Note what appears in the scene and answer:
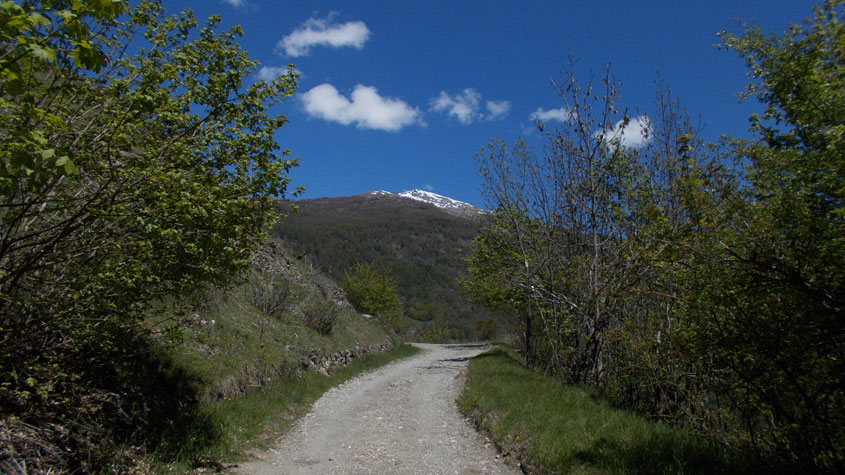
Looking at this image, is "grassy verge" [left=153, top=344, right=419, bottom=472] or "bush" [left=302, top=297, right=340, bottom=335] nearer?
"grassy verge" [left=153, top=344, right=419, bottom=472]

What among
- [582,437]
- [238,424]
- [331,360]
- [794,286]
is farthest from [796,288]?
[331,360]

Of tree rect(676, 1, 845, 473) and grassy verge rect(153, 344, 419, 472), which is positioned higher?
tree rect(676, 1, 845, 473)

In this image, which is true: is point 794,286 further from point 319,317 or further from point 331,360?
point 319,317

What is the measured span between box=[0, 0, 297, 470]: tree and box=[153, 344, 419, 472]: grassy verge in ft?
3.24

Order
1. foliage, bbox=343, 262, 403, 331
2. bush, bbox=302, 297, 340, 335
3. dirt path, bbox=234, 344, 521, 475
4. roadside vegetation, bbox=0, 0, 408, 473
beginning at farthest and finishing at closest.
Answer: foliage, bbox=343, 262, 403, 331 < bush, bbox=302, 297, 340, 335 < dirt path, bbox=234, 344, 521, 475 < roadside vegetation, bbox=0, 0, 408, 473

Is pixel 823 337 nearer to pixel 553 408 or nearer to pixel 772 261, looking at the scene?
pixel 772 261

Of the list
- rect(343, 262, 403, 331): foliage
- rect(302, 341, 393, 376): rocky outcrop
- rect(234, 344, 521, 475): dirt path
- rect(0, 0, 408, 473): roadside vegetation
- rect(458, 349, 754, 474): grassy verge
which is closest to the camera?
rect(0, 0, 408, 473): roadside vegetation

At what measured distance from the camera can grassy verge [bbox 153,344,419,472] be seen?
5.93 metres

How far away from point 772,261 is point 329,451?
638 centimetres

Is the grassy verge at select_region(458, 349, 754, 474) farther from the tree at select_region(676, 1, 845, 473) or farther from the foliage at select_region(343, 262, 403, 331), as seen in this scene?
the foliage at select_region(343, 262, 403, 331)

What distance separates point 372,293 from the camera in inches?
1625

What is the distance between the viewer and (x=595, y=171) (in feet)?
36.1

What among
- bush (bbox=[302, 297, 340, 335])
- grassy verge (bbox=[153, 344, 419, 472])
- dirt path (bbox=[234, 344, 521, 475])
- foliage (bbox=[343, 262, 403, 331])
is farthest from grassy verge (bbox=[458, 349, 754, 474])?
foliage (bbox=[343, 262, 403, 331])

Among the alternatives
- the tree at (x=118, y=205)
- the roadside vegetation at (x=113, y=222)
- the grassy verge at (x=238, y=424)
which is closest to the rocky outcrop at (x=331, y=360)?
the grassy verge at (x=238, y=424)
